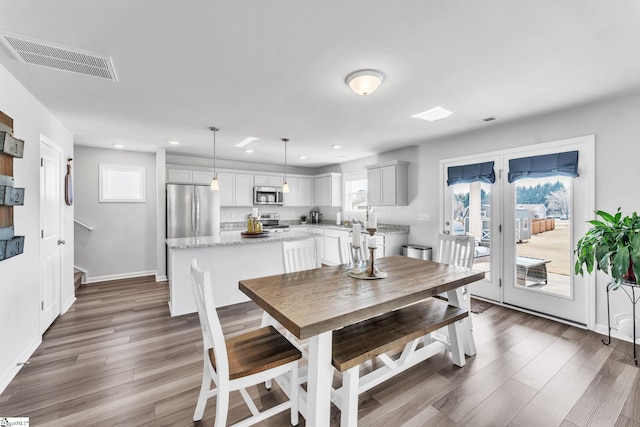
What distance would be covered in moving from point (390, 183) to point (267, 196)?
2.89m

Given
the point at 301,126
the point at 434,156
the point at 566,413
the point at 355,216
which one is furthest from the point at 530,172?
the point at 355,216

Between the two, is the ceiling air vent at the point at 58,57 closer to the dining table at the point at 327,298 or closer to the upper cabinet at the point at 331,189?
the dining table at the point at 327,298

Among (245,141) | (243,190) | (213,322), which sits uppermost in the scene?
(245,141)

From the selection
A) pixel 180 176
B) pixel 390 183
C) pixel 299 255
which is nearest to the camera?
pixel 299 255

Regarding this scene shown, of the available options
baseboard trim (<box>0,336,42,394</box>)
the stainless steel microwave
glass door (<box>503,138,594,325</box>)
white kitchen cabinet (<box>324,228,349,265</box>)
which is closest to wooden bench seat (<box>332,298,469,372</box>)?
glass door (<box>503,138,594,325</box>)

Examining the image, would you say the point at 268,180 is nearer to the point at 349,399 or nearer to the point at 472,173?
the point at 472,173

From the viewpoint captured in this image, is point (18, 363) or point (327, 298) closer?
point (327, 298)

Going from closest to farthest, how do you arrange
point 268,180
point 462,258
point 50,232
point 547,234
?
point 462,258, point 50,232, point 547,234, point 268,180

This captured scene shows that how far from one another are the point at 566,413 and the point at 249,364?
81.7 inches

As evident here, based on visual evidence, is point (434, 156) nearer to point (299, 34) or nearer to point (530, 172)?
point (530, 172)

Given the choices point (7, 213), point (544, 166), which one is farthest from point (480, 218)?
point (7, 213)

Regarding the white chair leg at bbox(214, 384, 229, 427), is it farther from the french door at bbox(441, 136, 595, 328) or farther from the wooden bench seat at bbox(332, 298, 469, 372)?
the french door at bbox(441, 136, 595, 328)

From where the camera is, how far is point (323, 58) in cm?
204

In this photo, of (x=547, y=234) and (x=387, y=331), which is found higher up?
(x=547, y=234)
